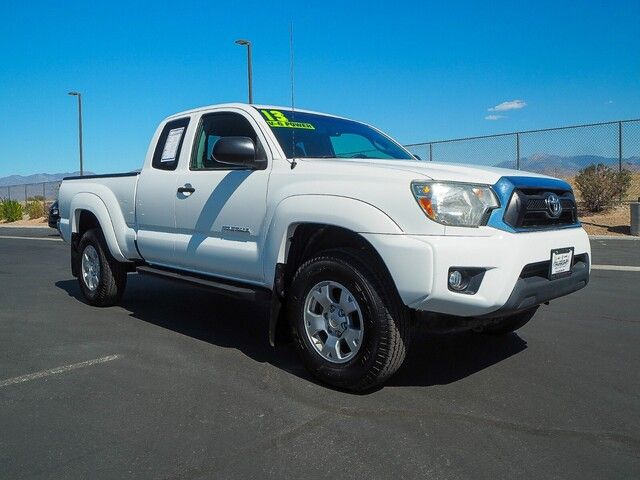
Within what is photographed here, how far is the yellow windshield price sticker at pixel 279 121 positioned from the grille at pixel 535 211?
197 centimetres

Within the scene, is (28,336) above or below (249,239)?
below

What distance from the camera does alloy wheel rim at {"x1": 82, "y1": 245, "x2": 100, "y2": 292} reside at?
6277 mm

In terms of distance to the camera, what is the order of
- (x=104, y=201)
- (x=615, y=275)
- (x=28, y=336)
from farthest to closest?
(x=615, y=275)
(x=104, y=201)
(x=28, y=336)

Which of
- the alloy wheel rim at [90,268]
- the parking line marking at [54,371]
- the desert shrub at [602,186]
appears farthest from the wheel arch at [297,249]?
the desert shrub at [602,186]

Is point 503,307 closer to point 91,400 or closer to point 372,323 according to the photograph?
point 372,323

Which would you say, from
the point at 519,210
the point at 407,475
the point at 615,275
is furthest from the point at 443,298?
the point at 615,275

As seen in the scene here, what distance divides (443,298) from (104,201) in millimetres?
4142

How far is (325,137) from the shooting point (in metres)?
4.80

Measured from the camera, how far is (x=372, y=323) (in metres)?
3.42

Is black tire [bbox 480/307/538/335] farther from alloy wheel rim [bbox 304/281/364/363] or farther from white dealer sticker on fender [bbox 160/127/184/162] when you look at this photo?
white dealer sticker on fender [bbox 160/127/184/162]

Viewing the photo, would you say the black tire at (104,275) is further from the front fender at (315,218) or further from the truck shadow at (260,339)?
the front fender at (315,218)

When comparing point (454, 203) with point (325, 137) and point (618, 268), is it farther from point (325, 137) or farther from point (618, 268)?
point (618, 268)

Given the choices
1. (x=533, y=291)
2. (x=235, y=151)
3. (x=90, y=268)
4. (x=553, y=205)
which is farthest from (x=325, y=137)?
(x=90, y=268)

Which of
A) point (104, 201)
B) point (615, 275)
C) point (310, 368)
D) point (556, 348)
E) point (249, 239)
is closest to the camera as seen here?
point (310, 368)
